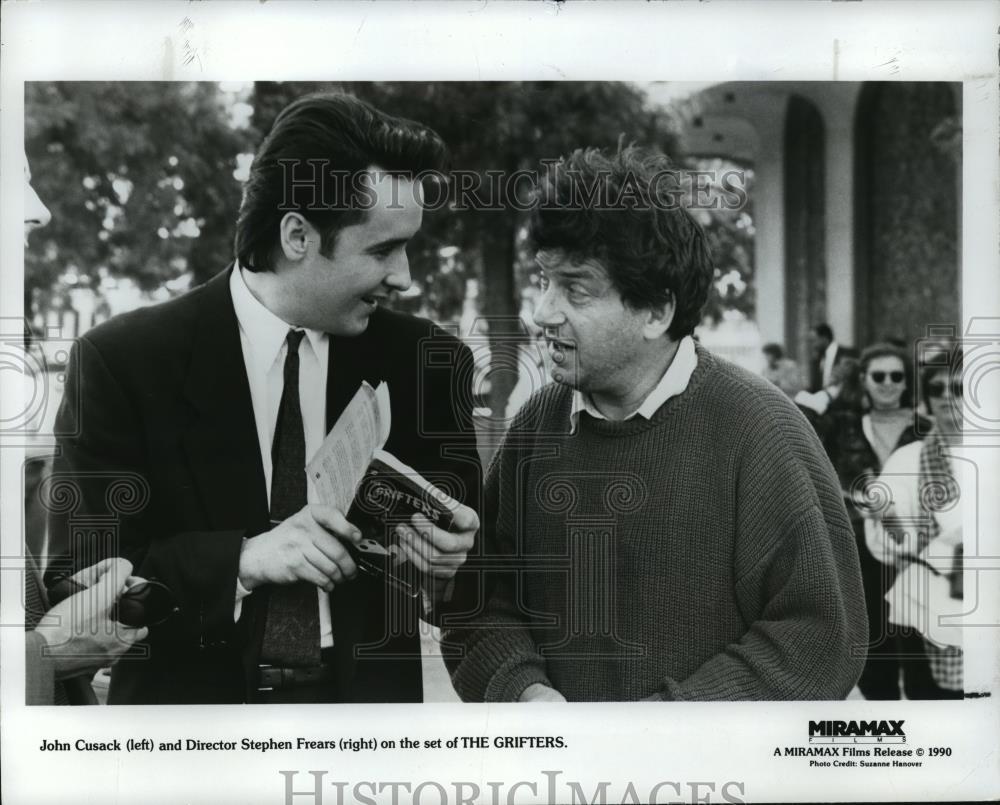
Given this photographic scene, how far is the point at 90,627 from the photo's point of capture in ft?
10.5

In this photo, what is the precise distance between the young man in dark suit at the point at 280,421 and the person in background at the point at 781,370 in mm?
859

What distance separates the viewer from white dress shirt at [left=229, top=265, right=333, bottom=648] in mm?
3182

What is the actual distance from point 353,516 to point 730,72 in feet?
5.42

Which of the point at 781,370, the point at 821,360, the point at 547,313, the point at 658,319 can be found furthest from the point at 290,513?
the point at 821,360

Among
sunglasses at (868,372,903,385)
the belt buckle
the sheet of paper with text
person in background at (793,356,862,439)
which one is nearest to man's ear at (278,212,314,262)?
the sheet of paper with text

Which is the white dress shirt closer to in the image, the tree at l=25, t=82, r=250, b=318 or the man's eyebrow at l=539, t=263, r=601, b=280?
the tree at l=25, t=82, r=250, b=318

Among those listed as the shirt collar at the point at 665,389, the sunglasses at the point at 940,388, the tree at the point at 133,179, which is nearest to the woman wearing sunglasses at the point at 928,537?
the sunglasses at the point at 940,388

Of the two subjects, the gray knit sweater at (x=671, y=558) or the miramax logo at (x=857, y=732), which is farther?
the miramax logo at (x=857, y=732)

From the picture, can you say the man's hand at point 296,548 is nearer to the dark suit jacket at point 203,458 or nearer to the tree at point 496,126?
the dark suit jacket at point 203,458

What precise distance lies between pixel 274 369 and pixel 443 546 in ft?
2.29

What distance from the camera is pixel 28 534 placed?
321cm

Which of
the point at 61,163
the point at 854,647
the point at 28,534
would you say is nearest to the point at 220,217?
the point at 61,163

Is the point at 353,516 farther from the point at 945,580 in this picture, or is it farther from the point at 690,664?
the point at 945,580

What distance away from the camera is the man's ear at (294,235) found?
315cm
